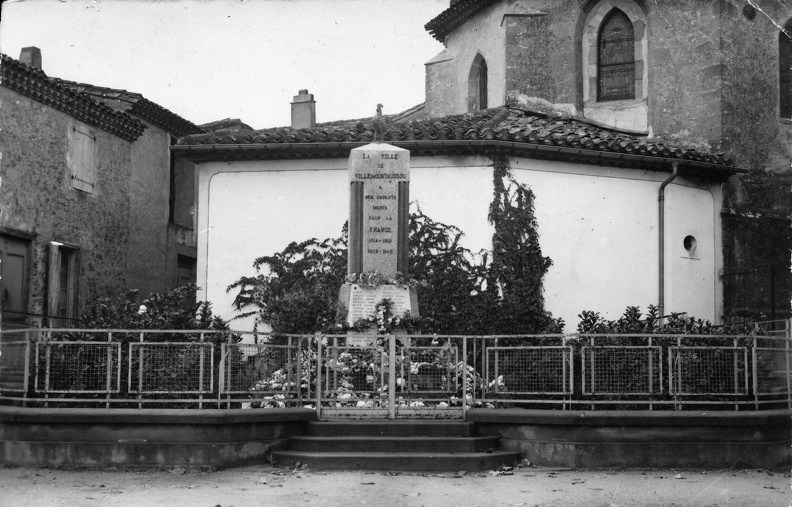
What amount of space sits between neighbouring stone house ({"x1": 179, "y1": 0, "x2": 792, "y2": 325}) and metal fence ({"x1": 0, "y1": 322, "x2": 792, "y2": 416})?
660 cm

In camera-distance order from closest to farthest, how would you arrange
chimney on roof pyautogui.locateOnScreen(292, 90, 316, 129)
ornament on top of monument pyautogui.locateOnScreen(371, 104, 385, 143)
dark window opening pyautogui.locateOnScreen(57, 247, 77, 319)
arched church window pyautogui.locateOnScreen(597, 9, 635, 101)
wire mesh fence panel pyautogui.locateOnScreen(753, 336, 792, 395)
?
wire mesh fence panel pyautogui.locateOnScreen(753, 336, 792, 395), ornament on top of monument pyautogui.locateOnScreen(371, 104, 385, 143), dark window opening pyautogui.locateOnScreen(57, 247, 77, 319), arched church window pyautogui.locateOnScreen(597, 9, 635, 101), chimney on roof pyautogui.locateOnScreen(292, 90, 316, 129)

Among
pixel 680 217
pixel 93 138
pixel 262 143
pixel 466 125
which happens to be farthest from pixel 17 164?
pixel 680 217

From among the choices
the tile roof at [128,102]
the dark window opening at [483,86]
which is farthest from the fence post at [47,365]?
the dark window opening at [483,86]

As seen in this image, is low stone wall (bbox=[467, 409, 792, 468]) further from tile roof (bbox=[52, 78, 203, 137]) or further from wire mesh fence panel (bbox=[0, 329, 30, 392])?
tile roof (bbox=[52, 78, 203, 137])

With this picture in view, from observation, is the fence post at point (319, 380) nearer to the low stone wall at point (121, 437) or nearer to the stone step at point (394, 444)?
the stone step at point (394, 444)

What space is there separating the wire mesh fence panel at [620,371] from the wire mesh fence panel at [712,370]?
0.23 metres

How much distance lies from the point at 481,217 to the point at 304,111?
264 inches

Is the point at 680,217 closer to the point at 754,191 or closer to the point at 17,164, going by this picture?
the point at 754,191

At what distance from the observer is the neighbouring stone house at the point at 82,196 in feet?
63.9

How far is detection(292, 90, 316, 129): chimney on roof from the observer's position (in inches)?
907

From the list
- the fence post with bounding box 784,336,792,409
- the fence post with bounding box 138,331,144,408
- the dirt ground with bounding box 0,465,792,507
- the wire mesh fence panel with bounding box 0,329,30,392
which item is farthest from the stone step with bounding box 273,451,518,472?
the fence post with bounding box 784,336,792,409

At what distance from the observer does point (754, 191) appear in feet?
68.1

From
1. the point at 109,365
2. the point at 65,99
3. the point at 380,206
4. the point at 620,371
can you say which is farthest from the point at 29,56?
the point at 620,371

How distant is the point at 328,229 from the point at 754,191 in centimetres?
933
